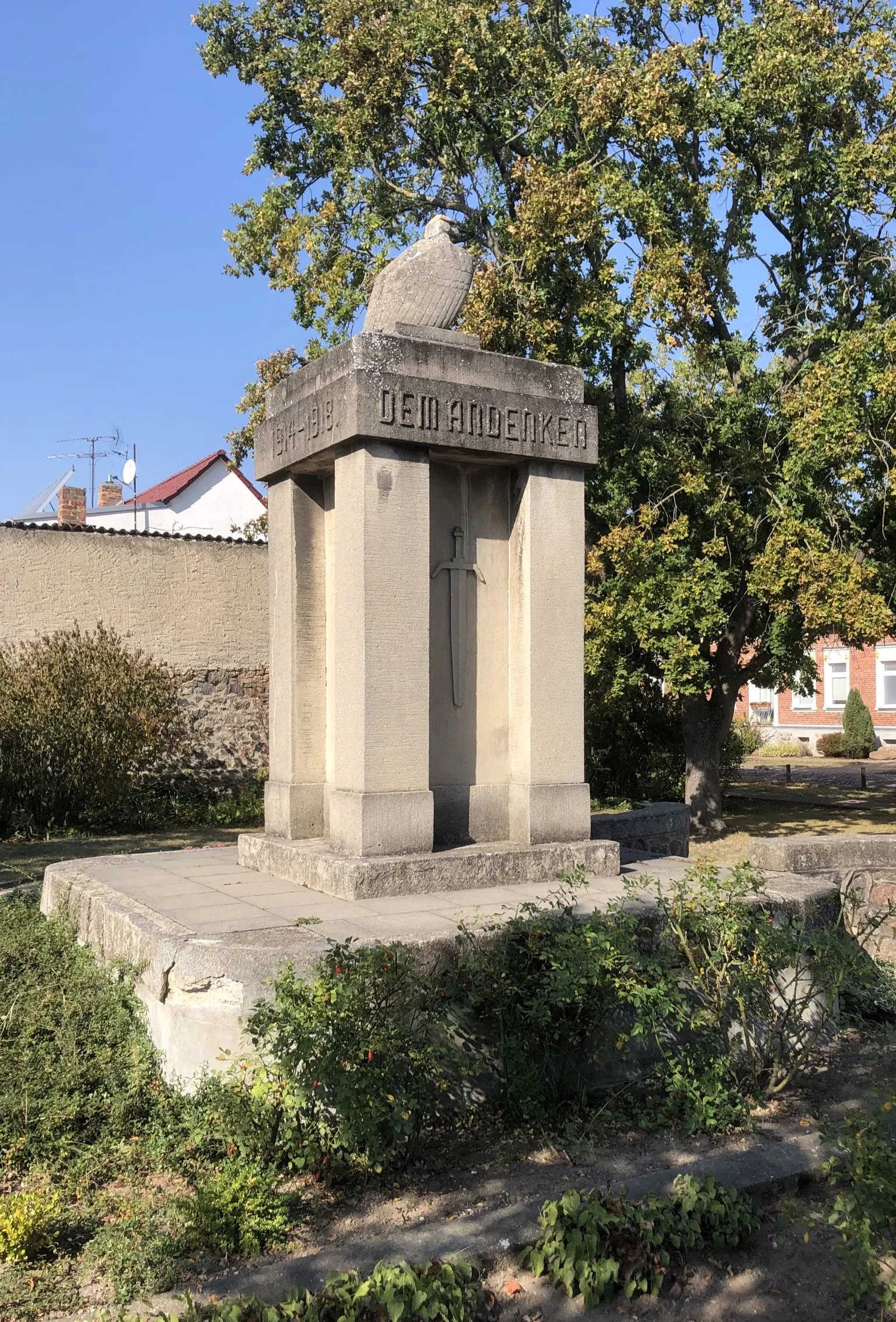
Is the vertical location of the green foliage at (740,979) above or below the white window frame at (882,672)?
below

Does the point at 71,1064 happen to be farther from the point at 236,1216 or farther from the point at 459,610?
the point at 459,610

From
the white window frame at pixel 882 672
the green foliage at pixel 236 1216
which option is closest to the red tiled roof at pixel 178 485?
the white window frame at pixel 882 672

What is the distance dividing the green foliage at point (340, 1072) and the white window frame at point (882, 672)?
3325 centimetres

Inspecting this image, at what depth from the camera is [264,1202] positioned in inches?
145

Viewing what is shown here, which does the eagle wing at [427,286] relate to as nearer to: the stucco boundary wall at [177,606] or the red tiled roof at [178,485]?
the stucco boundary wall at [177,606]

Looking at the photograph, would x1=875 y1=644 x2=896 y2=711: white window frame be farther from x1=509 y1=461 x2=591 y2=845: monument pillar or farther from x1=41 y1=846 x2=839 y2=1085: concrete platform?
x1=509 y1=461 x2=591 y2=845: monument pillar

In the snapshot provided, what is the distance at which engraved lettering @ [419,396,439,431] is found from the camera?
655cm

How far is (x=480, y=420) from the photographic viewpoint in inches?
266

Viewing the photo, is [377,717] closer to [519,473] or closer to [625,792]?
[519,473]

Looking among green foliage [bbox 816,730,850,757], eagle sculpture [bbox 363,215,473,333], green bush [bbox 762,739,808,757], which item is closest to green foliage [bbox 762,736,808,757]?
green bush [bbox 762,739,808,757]

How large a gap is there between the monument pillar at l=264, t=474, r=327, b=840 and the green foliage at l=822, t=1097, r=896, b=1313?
177 inches

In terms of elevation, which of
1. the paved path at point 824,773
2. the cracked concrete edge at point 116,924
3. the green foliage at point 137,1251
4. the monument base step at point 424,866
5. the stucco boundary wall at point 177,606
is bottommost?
the paved path at point 824,773

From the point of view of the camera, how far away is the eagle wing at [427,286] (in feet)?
22.6

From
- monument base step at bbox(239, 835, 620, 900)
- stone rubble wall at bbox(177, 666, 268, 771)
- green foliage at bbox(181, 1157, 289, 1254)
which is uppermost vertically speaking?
stone rubble wall at bbox(177, 666, 268, 771)
